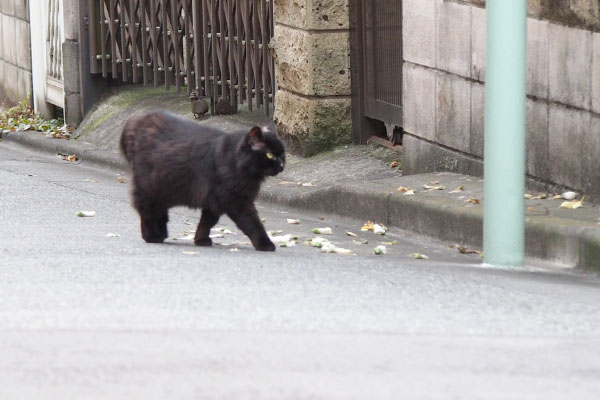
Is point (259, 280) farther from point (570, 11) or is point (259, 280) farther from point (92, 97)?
point (92, 97)

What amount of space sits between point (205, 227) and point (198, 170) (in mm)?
494

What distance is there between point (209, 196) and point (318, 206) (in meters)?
2.72

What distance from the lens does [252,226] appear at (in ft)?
24.6

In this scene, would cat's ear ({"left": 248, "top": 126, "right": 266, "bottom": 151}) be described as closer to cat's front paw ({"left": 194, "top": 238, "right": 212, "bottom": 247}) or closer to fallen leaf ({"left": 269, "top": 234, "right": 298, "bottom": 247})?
cat's front paw ({"left": 194, "top": 238, "right": 212, "bottom": 247})

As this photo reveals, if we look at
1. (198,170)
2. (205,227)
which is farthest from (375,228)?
(198,170)

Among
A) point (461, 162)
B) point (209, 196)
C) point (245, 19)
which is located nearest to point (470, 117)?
point (461, 162)

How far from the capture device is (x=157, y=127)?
25.5 feet

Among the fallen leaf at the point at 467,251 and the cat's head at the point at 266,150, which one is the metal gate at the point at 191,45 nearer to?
the fallen leaf at the point at 467,251

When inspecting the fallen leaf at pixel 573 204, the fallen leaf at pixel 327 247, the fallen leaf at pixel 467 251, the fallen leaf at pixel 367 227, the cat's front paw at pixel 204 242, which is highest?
the fallen leaf at pixel 573 204

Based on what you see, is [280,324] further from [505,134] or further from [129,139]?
[129,139]

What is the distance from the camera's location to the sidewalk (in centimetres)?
741

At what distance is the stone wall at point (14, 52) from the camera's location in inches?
682

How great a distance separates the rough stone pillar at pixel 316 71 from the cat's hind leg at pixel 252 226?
3978 millimetres

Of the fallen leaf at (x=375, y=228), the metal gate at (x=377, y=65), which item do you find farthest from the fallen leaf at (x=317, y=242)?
the metal gate at (x=377, y=65)
